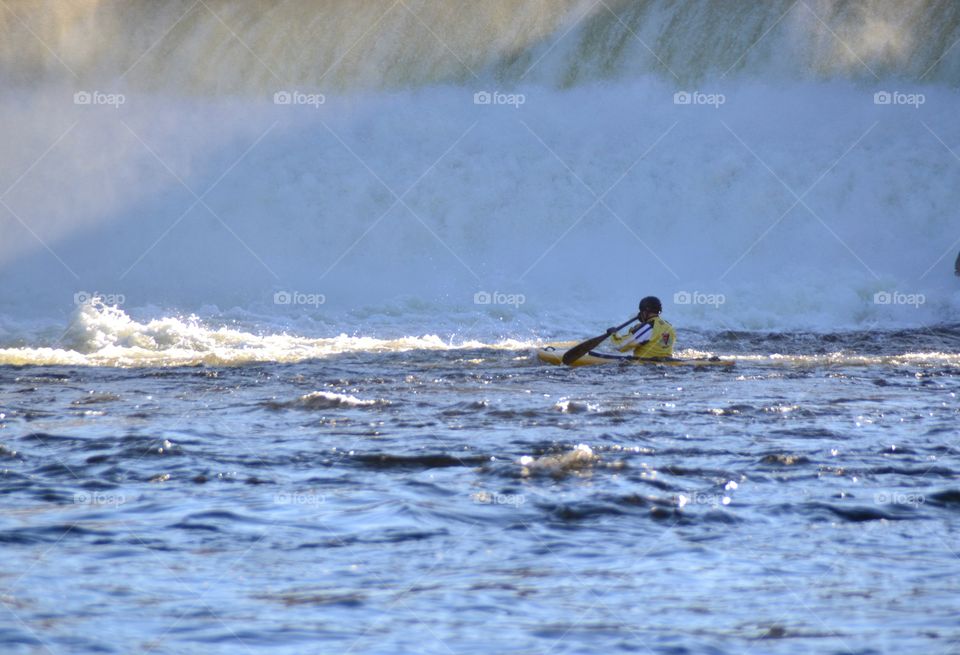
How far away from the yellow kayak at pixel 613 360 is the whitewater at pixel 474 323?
20cm

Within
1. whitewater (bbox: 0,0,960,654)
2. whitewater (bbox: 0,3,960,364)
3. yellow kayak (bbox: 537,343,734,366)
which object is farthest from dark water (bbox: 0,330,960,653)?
whitewater (bbox: 0,3,960,364)

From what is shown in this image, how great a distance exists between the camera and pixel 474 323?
17359mm

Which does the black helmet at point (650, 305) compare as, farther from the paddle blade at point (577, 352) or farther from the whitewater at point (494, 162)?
the whitewater at point (494, 162)

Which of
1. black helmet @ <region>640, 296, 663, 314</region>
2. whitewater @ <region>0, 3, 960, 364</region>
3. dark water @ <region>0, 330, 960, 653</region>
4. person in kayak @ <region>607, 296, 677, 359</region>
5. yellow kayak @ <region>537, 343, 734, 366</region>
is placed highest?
whitewater @ <region>0, 3, 960, 364</region>

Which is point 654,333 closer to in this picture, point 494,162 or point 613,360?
point 613,360

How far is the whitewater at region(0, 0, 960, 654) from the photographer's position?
497 centimetres

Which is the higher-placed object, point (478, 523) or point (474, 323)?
point (474, 323)

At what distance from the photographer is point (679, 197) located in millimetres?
21266

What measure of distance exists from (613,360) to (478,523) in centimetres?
738

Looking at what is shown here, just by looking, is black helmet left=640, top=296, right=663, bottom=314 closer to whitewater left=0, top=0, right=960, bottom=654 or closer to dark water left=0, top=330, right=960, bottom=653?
whitewater left=0, top=0, right=960, bottom=654

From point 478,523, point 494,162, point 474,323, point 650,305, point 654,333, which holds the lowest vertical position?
point 478,523

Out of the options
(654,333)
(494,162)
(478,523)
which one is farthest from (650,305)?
(494,162)

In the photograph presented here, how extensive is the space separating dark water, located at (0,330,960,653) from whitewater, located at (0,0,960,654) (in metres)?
0.03

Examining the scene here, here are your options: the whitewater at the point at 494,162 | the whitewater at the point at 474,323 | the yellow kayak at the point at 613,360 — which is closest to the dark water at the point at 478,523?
the whitewater at the point at 474,323
